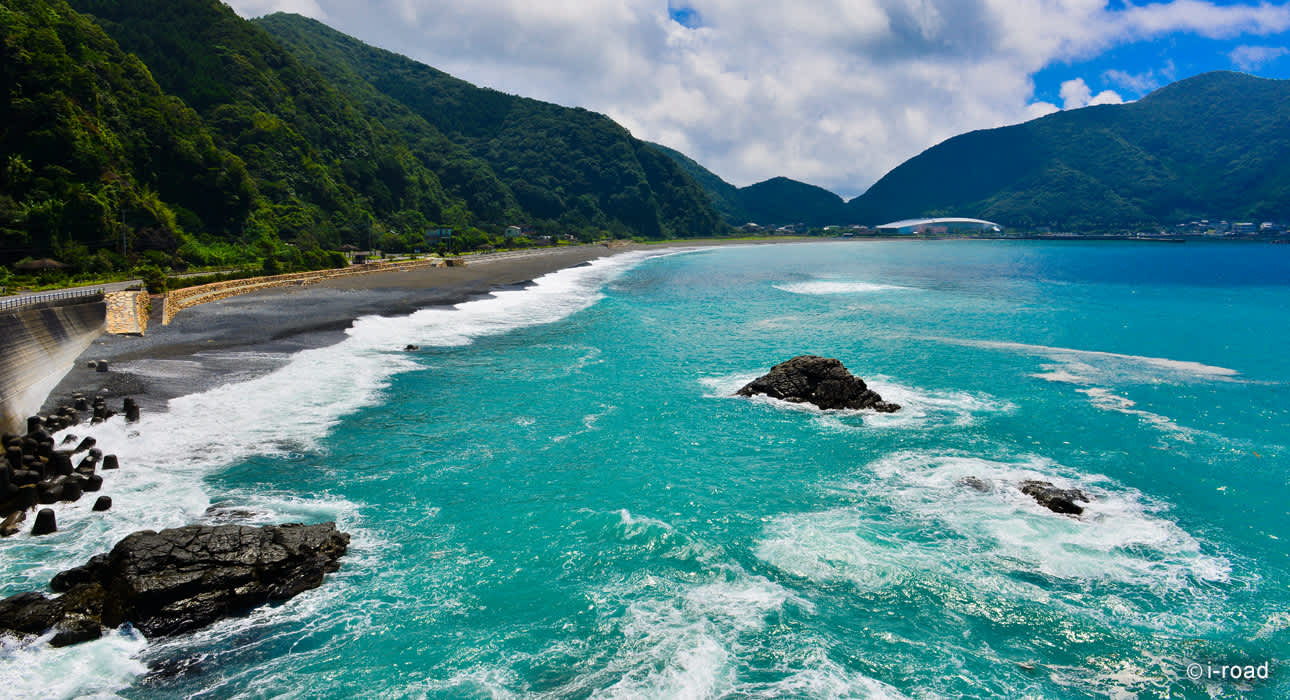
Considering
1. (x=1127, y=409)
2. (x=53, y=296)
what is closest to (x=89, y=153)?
(x=53, y=296)

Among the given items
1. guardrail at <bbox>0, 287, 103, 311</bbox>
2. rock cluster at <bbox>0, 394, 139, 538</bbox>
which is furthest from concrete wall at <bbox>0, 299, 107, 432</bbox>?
guardrail at <bbox>0, 287, 103, 311</bbox>

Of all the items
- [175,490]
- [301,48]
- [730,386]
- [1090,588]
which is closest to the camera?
[1090,588]

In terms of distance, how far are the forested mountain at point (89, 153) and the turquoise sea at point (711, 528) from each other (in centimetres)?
3127

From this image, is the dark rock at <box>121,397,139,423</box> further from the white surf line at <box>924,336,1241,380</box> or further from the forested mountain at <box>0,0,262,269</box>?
the white surf line at <box>924,336,1241,380</box>

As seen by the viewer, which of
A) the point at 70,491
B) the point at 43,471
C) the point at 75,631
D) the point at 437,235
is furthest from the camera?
the point at 437,235

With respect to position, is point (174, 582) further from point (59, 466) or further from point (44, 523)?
point (59, 466)

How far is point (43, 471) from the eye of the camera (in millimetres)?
16453

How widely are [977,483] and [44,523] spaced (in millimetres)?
23325

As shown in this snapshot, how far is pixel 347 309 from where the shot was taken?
4734 centimetres

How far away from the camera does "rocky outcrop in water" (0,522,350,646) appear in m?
11.3

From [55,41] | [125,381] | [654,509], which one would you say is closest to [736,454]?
[654,509]

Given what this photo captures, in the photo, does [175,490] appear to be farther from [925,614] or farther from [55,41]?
[55,41]

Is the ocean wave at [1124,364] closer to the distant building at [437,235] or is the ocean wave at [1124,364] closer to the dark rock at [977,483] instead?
the dark rock at [977,483]

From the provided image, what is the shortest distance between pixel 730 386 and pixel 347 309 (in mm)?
31821
